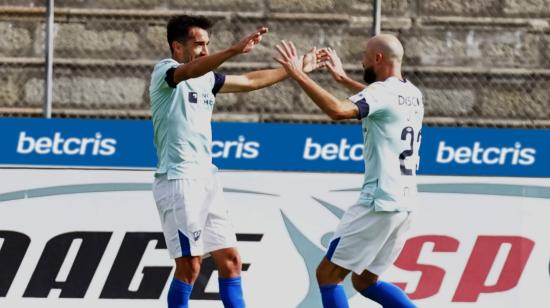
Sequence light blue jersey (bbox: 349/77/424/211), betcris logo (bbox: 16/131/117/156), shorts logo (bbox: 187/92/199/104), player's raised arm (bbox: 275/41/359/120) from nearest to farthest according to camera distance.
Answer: player's raised arm (bbox: 275/41/359/120)
light blue jersey (bbox: 349/77/424/211)
shorts logo (bbox: 187/92/199/104)
betcris logo (bbox: 16/131/117/156)

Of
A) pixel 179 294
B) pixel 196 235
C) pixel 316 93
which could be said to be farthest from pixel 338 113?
pixel 179 294

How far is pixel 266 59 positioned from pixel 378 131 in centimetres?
369

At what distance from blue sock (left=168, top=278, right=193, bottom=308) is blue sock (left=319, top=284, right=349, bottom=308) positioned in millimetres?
808

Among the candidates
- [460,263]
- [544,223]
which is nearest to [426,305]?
[460,263]

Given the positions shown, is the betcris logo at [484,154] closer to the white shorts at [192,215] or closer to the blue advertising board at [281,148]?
the blue advertising board at [281,148]

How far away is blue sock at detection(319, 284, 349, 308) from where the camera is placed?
7535 mm

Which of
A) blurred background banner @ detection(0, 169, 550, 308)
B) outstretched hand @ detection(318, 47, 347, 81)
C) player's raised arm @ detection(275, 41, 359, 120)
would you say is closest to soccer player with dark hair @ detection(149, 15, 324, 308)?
outstretched hand @ detection(318, 47, 347, 81)

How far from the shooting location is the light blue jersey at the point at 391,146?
24.1 feet

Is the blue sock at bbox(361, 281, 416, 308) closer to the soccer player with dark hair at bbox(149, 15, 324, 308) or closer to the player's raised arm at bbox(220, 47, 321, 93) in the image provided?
the soccer player with dark hair at bbox(149, 15, 324, 308)

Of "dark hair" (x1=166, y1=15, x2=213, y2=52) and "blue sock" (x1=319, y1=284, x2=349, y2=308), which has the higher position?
"dark hair" (x1=166, y1=15, x2=213, y2=52)

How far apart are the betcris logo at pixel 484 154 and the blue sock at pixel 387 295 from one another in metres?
1.58

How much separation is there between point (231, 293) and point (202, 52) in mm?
1425

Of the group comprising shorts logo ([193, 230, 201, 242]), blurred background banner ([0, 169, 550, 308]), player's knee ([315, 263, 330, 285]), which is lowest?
blurred background banner ([0, 169, 550, 308])

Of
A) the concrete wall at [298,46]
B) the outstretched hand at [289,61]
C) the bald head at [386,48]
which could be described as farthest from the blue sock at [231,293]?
the concrete wall at [298,46]
